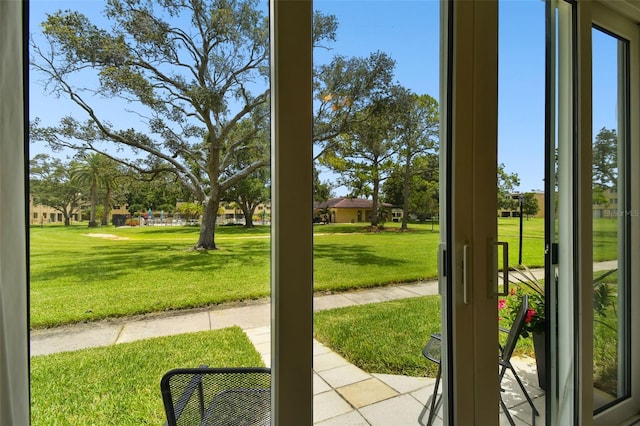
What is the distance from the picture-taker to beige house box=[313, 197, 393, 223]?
0.96 m

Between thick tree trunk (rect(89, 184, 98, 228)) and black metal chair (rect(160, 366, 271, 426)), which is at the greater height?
thick tree trunk (rect(89, 184, 98, 228))

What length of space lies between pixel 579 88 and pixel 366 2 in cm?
105

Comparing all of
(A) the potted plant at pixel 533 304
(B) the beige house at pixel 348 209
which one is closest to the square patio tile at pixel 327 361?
(B) the beige house at pixel 348 209

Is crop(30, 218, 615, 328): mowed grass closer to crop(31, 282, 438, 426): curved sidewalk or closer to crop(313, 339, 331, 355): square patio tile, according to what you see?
crop(31, 282, 438, 426): curved sidewalk

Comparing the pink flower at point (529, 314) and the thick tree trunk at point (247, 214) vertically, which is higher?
the thick tree trunk at point (247, 214)

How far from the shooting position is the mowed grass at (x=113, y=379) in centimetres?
71

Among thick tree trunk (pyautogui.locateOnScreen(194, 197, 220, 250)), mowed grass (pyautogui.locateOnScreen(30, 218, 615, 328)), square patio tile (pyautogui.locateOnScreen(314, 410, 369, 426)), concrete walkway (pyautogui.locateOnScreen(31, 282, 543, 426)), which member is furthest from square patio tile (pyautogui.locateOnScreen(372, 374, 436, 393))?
thick tree trunk (pyautogui.locateOnScreen(194, 197, 220, 250))

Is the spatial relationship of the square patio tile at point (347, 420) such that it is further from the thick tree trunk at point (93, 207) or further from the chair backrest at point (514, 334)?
the thick tree trunk at point (93, 207)

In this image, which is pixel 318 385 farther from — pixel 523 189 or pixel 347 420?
pixel 523 189

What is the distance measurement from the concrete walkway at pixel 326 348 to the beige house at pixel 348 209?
0.79 feet

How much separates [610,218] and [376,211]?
4.78ft

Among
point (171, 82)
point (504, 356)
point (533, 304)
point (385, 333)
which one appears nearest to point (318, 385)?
point (385, 333)

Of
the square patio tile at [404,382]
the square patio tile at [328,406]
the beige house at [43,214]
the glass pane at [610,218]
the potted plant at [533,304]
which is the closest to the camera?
the beige house at [43,214]

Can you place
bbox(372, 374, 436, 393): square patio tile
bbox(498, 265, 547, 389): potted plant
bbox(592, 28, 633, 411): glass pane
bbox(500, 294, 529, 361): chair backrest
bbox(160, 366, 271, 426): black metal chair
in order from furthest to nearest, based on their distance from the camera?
bbox(592, 28, 633, 411): glass pane
bbox(498, 265, 547, 389): potted plant
bbox(500, 294, 529, 361): chair backrest
bbox(372, 374, 436, 393): square patio tile
bbox(160, 366, 271, 426): black metal chair
